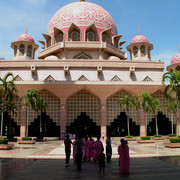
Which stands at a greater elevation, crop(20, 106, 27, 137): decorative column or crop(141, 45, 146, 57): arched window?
crop(141, 45, 146, 57): arched window

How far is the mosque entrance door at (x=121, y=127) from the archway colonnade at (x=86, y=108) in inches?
87.1

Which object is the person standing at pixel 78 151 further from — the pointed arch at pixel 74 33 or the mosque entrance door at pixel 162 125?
the pointed arch at pixel 74 33

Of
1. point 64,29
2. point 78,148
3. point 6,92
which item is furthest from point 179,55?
point 78,148

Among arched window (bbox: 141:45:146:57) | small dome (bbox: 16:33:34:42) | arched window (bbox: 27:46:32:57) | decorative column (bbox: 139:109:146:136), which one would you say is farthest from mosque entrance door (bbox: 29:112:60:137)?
arched window (bbox: 141:45:146:57)

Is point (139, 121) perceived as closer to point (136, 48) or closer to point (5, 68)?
point (136, 48)

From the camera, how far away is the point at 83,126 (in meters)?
32.1

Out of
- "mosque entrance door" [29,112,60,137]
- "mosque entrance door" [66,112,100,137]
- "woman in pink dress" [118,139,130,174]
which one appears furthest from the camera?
"mosque entrance door" [66,112,100,137]

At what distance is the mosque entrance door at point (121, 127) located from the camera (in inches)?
1276

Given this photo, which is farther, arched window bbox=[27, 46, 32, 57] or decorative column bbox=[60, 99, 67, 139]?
arched window bbox=[27, 46, 32, 57]

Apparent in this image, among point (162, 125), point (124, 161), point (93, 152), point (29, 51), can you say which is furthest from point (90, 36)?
point (124, 161)

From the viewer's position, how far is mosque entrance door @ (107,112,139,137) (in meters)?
32.4

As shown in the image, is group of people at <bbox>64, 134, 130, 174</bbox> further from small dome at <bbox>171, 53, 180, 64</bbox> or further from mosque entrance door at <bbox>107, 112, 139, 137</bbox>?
small dome at <bbox>171, 53, 180, 64</bbox>

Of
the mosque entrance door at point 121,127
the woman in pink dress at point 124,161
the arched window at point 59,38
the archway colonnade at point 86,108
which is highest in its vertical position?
the arched window at point 59,38

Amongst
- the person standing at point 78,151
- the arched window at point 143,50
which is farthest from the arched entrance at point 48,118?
the person standing at point 78,151
